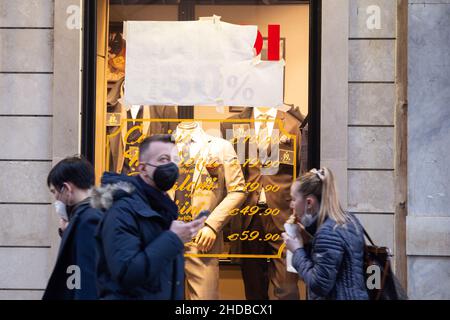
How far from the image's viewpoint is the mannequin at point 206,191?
8.56 metres

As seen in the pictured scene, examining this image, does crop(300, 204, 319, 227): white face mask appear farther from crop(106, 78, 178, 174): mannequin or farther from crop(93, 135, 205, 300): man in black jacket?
crop(106, 78, 178, 174): mannequin

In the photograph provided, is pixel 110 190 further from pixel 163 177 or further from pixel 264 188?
pixel 264 188

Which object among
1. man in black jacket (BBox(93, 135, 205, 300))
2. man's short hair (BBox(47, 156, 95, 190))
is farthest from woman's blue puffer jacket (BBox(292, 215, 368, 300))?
man's short hair (BBox(47, 156, 95, 190))

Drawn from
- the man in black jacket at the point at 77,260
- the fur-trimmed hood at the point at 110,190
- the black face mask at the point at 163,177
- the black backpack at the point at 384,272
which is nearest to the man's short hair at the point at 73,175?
Result: the man in black jacket at the point at 77,260

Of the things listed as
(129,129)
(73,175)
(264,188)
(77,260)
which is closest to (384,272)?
(77,260)

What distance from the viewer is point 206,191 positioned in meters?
8.59

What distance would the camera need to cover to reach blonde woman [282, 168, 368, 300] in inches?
207

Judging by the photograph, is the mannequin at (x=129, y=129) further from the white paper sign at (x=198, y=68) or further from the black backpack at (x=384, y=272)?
the black backpack at (x=384, y=272)

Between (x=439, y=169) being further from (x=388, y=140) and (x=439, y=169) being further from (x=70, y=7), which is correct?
(x=70, y=7)

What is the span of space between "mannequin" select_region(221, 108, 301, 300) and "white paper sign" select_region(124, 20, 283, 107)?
0.19m

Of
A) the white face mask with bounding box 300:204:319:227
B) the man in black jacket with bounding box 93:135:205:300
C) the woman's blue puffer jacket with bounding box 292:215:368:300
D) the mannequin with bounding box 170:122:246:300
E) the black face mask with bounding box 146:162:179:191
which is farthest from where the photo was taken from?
the mannequin with bounding box 170:122:246:300

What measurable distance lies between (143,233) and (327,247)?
1.20m
